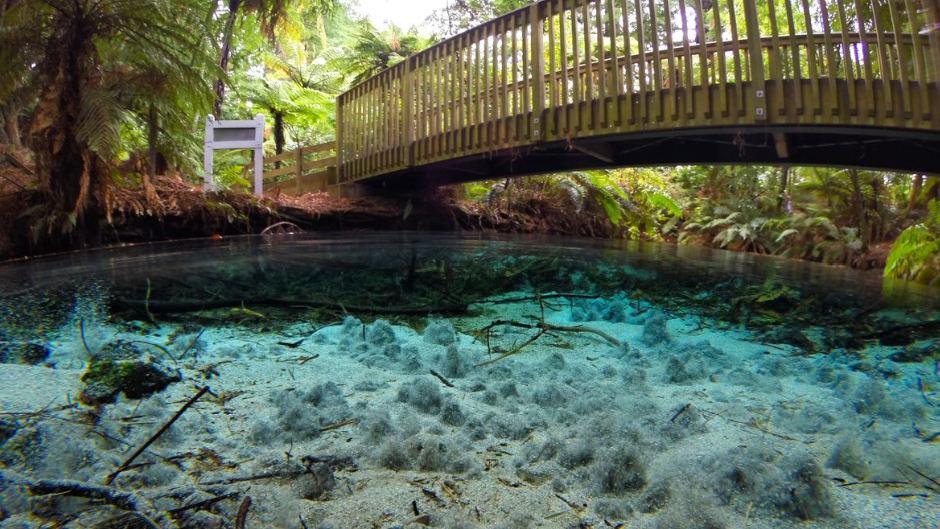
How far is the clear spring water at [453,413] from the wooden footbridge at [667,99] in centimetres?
111

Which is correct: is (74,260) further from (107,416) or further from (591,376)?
(591,376)

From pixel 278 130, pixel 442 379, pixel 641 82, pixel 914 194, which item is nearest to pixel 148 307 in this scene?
pixel 442 379

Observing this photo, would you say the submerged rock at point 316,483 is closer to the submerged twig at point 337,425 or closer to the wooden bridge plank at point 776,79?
the submerged twig at point 337,425

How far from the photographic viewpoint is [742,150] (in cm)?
576

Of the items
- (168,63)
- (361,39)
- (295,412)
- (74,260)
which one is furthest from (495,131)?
(361,39)

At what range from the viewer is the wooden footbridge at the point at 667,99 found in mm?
4297

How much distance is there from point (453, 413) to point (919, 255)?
5930 mm

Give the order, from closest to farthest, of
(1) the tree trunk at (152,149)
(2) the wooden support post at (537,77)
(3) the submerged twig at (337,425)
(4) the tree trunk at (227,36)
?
(3) the submerged twig at (337,425)
(2) the wooden support post at (537,77)
(1) the tree trunk at (152,149)
(4) the tree trunk at (227,36)

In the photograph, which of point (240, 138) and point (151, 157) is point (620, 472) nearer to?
point (151, 157)

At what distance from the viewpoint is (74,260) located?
170 inches

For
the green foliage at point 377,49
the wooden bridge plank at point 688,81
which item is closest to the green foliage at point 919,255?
the wooden bridge plank at point 688,81

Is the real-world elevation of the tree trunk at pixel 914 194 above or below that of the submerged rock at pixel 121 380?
above

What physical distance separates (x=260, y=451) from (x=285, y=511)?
0.28 m

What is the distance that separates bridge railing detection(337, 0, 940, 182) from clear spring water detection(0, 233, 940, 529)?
45.9 inches
